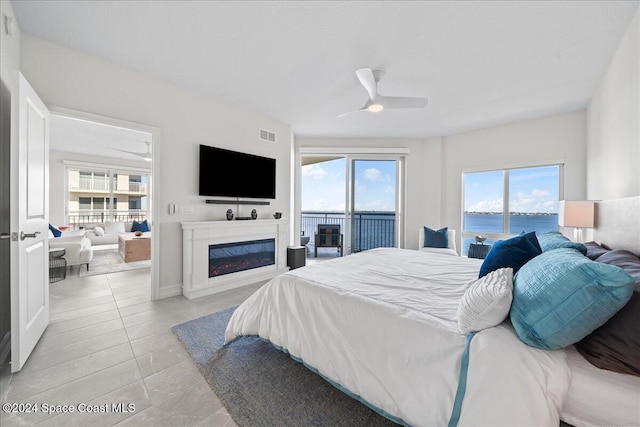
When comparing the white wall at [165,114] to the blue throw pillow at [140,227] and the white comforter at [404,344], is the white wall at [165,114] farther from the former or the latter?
the blue throw pillow at [140,227]

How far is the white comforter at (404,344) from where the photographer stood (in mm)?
909

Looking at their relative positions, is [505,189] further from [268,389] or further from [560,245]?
[268,389]

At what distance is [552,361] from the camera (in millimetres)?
942

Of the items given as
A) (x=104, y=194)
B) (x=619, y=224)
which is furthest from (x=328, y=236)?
(x=104, y=194)

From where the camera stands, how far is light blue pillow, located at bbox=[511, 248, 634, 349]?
2.79 ft

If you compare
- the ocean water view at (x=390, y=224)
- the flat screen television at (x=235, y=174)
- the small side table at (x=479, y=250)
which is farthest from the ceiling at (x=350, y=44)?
the small side table at (x=479, y=250)

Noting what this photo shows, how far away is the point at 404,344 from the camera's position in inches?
47.2

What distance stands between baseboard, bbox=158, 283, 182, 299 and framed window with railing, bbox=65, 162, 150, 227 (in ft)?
18.1

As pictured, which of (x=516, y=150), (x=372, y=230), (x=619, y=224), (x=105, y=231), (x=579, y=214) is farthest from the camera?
(x=105, y=231)

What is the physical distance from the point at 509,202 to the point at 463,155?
3.87 feet

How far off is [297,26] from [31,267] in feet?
9.04

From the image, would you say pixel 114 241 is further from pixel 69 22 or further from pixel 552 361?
pixel 552 361

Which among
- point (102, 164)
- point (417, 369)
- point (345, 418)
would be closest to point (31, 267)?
point (345, 418)

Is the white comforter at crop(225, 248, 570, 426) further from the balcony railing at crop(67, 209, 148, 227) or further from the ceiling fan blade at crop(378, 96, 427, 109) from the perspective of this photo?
the balcony railing at crop(67, 209, 148, 227)
